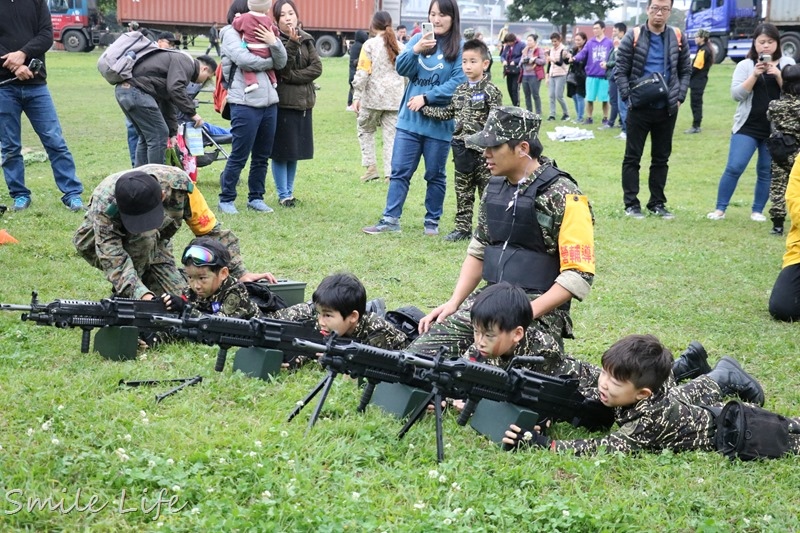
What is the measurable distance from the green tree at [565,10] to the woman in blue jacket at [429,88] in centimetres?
5059

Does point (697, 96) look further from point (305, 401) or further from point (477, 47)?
point (305, 401)

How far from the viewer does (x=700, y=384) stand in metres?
5.01

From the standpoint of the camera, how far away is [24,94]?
9516mm

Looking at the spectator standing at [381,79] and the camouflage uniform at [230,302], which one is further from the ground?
the spectator standing at [381,79]

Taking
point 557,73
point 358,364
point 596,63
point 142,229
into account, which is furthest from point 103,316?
point 557,73

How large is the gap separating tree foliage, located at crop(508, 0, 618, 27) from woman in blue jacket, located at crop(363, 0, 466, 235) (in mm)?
50589

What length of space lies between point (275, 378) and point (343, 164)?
996cm

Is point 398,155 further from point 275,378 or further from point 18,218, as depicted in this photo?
point 275,378

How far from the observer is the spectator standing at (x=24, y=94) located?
9.39 meters

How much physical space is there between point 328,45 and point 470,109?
33.1 metres

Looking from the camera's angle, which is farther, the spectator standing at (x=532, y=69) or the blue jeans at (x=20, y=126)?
the spectator standing at (x=532, y=69)

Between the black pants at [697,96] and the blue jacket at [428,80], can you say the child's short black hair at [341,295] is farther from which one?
the black pants at [697,96]

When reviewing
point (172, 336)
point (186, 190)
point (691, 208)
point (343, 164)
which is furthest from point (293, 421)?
point (343, 164)

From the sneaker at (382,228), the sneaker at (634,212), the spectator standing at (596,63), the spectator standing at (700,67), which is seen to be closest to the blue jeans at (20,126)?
the sneaker at (382,228)
